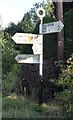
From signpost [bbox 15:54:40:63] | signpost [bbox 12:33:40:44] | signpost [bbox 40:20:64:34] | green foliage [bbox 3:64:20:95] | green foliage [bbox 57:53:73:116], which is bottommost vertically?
green foliage [bbox 3:64:20:95]

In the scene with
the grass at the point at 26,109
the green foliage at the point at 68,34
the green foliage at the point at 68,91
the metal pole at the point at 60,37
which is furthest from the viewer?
the green foliage at the point at 68,34

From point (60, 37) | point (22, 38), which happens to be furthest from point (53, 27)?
point (60, 37)

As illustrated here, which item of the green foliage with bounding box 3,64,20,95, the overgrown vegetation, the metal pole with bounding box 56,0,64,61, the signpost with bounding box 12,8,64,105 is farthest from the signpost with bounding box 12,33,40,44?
the green foliage with bounding box 3,64,20,95

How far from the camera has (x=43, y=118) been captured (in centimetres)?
751

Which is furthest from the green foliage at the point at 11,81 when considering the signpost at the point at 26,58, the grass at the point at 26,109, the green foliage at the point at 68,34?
the signpost at the point at 26,58

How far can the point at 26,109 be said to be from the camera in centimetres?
830

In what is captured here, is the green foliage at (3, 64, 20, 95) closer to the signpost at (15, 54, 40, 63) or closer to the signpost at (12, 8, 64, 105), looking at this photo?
the signpost at (12, 8, 64, 105)

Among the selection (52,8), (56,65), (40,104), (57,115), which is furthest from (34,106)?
(52,8)

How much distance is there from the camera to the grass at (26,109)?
306 inches

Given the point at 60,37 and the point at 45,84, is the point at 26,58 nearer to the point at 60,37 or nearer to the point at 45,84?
the point at 45,84

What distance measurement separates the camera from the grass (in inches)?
306

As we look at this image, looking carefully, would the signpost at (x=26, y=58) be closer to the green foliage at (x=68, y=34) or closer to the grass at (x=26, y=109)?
the grass at (x=26, y=109)

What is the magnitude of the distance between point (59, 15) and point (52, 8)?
17.4ft

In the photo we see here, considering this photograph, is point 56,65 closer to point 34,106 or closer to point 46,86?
point 46,86
